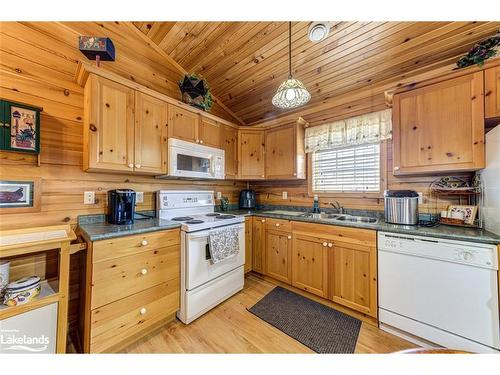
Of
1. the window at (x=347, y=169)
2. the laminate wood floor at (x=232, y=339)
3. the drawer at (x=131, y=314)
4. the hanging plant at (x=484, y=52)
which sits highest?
the hanging plant at (x=484, y=52)

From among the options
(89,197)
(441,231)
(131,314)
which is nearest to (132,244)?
(131,314)

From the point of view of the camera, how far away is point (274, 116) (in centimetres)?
305

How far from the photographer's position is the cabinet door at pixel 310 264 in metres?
1.97

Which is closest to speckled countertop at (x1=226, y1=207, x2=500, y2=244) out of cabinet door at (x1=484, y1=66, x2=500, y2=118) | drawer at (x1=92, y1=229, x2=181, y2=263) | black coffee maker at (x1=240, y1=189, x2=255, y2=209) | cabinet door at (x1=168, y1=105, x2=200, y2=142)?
cabinet door at (x1=484, y1=66, x2=500, y2=118)

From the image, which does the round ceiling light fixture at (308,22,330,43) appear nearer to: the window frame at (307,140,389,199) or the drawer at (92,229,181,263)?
the window frame at (307,140,389,199)

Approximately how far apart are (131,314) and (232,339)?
81 centimetres

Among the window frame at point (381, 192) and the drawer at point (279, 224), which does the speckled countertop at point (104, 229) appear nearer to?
the drawer at point (279, 224)

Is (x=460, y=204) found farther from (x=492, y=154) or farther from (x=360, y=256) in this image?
(x=360, y=256)

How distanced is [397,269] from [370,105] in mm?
1785

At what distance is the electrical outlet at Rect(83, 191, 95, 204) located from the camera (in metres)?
1.71

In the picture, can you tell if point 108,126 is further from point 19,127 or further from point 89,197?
point 89,197

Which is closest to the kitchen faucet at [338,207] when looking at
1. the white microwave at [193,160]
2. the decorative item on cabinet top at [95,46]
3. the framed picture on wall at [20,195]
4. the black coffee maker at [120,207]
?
the white microwave at [193,160]

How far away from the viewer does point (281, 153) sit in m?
2.73

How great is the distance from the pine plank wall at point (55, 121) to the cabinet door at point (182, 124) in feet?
1.96
